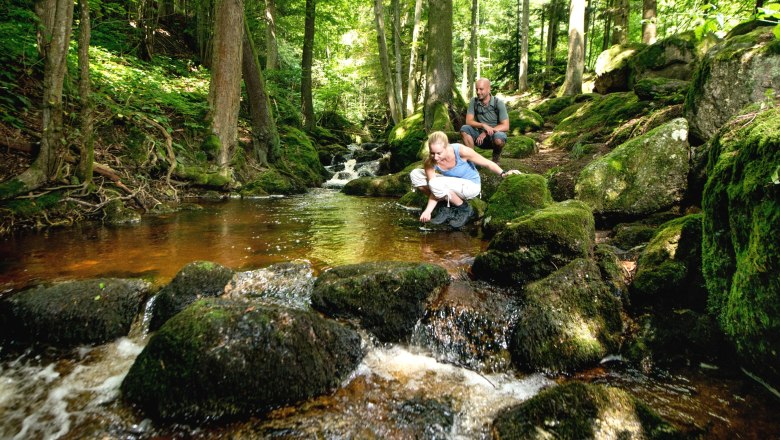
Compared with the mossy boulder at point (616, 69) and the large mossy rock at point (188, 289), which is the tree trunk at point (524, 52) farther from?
the large mossy rock at point (188, 289)

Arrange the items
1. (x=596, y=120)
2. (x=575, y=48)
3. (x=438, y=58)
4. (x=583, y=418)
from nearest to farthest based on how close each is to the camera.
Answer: (x=583, y=418) < (x=596, y=120) < (x=438, y=58) < (x=575, y=48)

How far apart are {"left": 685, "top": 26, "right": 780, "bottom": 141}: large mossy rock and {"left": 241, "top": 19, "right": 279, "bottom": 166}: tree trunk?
11066mm

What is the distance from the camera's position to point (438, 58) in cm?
1270

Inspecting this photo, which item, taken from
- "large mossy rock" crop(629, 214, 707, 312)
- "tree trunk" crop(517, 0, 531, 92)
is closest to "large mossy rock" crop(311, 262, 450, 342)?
"large mossy rock" crop(629, 214, 707, 312)

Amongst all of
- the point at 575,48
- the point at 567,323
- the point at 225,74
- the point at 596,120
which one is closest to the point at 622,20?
the point at 575,48

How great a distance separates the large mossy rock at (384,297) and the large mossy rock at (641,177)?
10.7ft

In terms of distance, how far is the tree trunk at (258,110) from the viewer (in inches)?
479

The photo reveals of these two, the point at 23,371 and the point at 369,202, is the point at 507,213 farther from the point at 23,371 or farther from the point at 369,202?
the point at 23,371

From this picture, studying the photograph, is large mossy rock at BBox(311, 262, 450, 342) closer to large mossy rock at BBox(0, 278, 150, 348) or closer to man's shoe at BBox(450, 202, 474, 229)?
large mossy rock at BBox(0, 278, 150, 348)

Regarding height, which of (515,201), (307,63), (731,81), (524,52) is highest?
(524,52)

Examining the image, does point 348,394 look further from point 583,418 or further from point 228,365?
point 583,418

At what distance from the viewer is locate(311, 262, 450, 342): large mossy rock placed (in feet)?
11.6

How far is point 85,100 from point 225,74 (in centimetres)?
444

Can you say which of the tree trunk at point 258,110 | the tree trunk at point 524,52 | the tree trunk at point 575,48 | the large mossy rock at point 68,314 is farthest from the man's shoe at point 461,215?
the tree trunk at point 524,52
